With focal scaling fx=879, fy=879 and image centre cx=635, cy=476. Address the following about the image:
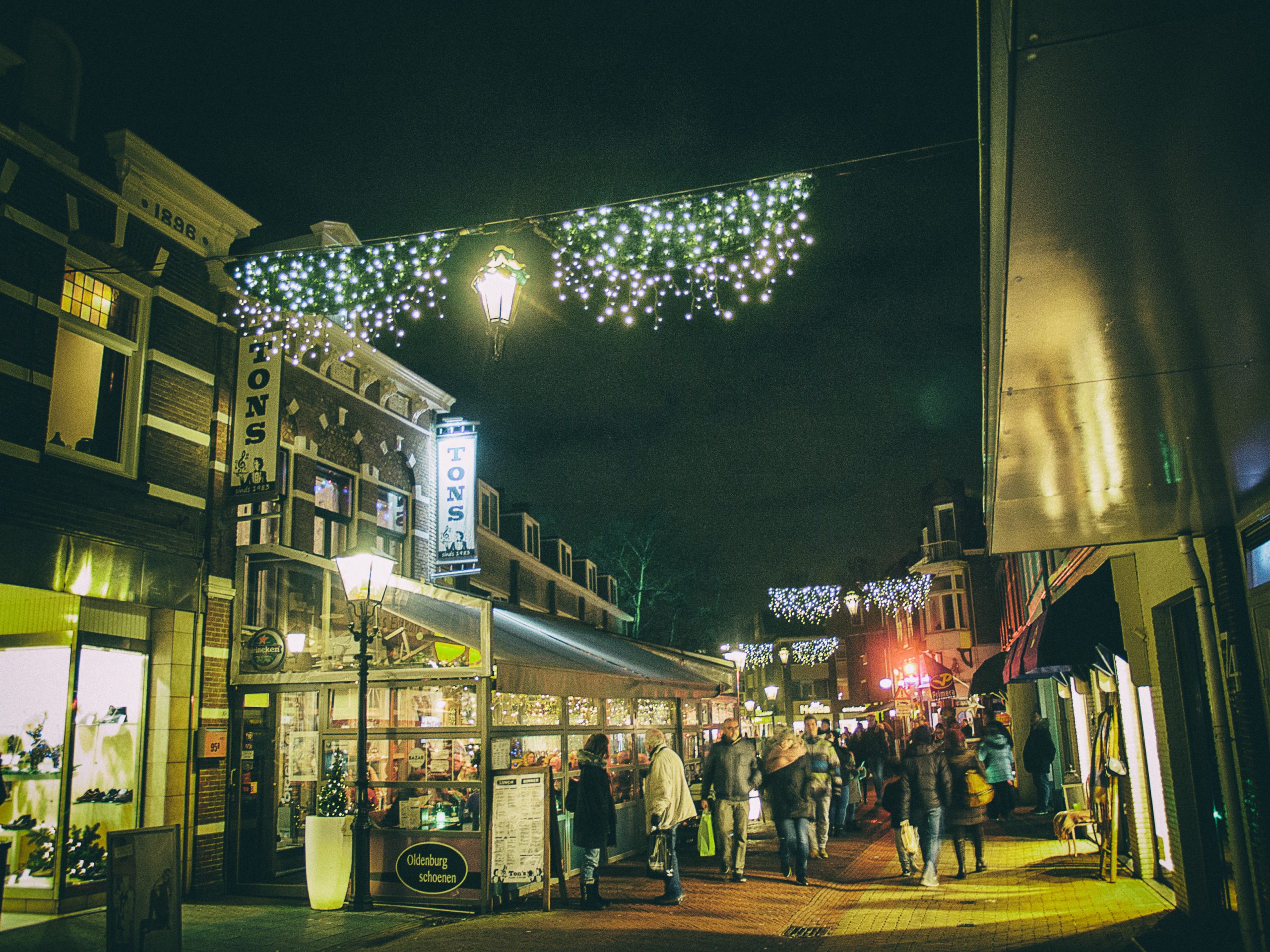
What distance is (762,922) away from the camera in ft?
27.1

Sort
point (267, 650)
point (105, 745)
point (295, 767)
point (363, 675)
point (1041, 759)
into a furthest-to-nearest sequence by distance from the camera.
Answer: point (1041, 759)
point (295, 767)
point (267, 650)
point (105, 745)
point (363, 675)

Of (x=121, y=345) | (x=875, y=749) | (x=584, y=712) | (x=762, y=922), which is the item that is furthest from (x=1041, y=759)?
(x=121, y=345)

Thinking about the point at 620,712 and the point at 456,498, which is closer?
the point at 620,712

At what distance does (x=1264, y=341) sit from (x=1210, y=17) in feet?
7.12

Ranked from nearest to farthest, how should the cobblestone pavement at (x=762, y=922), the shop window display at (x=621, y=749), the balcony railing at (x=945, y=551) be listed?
1. the cobblestone pavement at (x=762, y=922)
2. the shop window display at (x=621, y=749)
3. the balcony railing at (x=945, y=551)

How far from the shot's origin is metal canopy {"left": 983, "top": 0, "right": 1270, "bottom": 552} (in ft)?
6.42

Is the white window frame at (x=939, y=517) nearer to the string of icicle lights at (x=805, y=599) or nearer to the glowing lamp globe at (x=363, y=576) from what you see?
the string of icicle lights at (x=805, y=599)

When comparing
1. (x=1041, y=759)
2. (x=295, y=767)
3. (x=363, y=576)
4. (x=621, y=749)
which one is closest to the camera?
(x=363, y=576)

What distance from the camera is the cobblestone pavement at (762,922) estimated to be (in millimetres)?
7301

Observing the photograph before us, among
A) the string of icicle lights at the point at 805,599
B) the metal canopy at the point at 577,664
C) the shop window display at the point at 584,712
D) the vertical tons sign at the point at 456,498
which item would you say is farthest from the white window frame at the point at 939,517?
the shop window display at the point at 584,712

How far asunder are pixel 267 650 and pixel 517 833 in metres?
3.84

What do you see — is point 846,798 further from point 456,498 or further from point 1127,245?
point 1127,245

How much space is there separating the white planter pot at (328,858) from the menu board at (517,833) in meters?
1.53

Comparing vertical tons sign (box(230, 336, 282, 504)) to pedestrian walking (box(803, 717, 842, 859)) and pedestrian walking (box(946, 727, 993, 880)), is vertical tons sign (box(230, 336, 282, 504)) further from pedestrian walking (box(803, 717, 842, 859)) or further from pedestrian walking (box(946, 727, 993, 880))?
pedestrian walking (box(946, 727, 993, 880))
